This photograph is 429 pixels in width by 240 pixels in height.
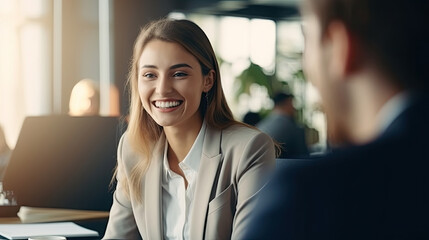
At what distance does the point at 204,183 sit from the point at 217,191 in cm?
5

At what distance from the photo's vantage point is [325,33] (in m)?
0.83

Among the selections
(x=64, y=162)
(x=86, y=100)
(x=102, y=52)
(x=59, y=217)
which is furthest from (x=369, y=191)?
(x=102, y=52)

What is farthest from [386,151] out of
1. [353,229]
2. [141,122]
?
[141,122]

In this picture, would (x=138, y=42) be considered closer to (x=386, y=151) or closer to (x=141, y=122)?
(x=141, y=122)

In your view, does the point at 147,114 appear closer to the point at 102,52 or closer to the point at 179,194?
the point at 179,194

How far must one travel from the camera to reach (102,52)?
36.0 feet

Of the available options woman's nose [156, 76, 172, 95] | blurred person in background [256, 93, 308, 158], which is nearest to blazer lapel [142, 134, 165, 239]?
woman's nose [156, 76, 172, 95]

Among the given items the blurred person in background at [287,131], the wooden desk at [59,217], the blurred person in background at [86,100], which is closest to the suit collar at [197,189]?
the wooden desk at [59,217]

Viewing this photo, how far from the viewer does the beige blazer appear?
2.39m

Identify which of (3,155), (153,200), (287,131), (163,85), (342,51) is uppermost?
(342,51)

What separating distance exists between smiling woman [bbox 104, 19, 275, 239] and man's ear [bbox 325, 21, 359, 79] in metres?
1.55

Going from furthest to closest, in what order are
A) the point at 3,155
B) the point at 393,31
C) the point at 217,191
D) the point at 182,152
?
the point at 3,155
the point at 182,152
the point at 217,191
the point at 393,31

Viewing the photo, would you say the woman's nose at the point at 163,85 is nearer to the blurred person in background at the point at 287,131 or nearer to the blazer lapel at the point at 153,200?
the blazer lapel at the point at 153,200

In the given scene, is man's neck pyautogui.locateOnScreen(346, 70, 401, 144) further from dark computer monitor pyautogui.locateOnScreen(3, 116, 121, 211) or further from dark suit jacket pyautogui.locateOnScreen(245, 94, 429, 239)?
dark computer monitor pyautogui.locateOnScreen(3, 116, 121, 211)
